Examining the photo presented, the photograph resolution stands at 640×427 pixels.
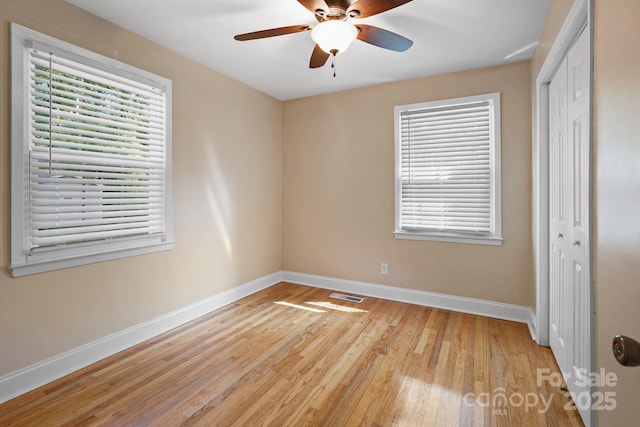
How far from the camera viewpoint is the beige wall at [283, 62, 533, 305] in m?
3.15

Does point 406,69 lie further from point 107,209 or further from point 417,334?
point 107,209

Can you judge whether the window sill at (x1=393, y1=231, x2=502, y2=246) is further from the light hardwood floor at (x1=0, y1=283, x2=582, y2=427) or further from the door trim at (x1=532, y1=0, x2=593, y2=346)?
the light hardwood floor at (x1=0, y1=283, x2=582, y2=427)

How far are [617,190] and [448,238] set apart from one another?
238cm

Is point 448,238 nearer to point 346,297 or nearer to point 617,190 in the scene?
point 346,297

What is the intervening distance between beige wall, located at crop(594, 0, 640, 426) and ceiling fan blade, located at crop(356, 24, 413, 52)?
107cm

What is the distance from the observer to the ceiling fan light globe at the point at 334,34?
6.30ft

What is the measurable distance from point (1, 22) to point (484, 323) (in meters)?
4.39

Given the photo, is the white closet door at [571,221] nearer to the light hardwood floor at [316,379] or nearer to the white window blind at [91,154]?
the light hardwood floor at [316,379]

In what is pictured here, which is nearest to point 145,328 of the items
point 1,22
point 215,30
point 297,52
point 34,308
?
point 34,308

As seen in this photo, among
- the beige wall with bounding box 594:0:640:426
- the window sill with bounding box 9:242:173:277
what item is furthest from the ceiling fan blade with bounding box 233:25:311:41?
the window sill with bounding box 9:242:173:277

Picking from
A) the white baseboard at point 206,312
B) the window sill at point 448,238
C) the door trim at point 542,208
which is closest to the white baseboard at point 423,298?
the white baseboard at point 206,312

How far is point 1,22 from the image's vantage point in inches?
75.2

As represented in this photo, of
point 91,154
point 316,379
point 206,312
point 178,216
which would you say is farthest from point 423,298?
point 91,154

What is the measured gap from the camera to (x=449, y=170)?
136 inches
